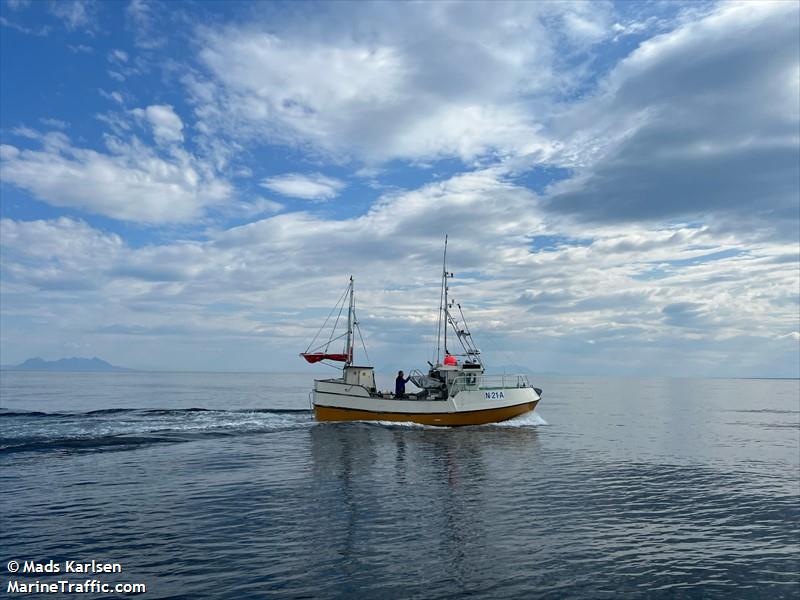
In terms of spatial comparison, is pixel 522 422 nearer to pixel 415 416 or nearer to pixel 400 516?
pixel 415 416

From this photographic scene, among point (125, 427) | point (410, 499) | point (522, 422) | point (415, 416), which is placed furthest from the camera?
point (522, 422)

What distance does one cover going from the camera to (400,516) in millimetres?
20781

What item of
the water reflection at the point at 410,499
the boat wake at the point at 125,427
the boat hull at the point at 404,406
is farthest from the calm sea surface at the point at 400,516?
the boat hull at the point at 404,406

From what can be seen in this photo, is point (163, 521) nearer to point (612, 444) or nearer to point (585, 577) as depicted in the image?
point (585, 577)

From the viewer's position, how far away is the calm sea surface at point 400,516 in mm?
14836

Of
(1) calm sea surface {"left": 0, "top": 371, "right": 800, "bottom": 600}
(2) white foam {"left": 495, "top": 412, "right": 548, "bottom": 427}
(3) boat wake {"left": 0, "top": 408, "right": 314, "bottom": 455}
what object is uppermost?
(3) boat wake {"left": 0, "top": 408, "right": 314, "bottom": 455}

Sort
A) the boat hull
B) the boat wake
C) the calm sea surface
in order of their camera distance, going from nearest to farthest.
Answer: the calm sea surface
the boat wake
the boat hull

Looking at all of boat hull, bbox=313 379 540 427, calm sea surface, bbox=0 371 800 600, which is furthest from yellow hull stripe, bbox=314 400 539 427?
calm sea surface, bbox=0 371 800 600

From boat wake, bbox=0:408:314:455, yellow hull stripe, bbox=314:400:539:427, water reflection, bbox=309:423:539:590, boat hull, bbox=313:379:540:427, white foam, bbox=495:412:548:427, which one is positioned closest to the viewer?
water reflection, bbox=309:423:539:590

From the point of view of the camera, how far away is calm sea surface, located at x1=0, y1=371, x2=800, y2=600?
48.7ft

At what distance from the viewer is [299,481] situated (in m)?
26.4

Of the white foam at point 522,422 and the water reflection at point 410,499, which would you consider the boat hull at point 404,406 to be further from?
the water reflection at point 410,499

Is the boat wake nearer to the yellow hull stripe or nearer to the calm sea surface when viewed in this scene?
the calm sea surface

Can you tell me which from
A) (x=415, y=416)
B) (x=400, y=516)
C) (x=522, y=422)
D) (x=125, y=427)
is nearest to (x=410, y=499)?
(x=400, y=516)
